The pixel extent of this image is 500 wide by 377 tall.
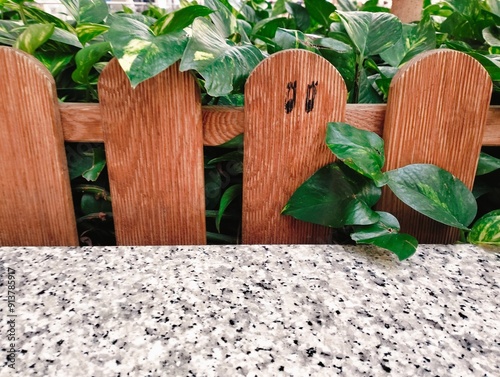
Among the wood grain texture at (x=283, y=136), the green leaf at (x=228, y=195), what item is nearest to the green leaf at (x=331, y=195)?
the wood grain texture at (x=283, y=136)

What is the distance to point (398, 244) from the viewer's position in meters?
0.64

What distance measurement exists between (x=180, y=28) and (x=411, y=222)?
549mm

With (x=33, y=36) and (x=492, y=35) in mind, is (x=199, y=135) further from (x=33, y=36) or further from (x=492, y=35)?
(x=492, y=35)

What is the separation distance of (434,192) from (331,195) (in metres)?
0.18

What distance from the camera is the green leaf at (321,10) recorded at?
0.90 meters

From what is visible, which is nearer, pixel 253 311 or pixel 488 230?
pixel 253 311

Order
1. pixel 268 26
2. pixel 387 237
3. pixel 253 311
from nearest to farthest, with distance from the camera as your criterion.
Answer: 1. pixel 253 311
2. pixel 387 237
3. pixel 268 26

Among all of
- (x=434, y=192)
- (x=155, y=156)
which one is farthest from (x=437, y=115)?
(x=155, y=156)

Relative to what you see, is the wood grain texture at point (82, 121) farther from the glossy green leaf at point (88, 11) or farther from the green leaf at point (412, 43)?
the green leaf at point (412, 43)

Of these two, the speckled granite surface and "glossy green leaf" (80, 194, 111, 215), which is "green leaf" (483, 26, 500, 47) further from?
"glossy green leaf" (80, 194, 111, 215)

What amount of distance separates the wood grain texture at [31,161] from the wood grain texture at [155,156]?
89 mm

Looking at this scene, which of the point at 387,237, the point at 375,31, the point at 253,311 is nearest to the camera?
the point at 253,311

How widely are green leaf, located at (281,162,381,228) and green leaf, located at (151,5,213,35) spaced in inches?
12.9

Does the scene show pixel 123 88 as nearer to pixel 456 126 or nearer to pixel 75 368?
pixel 75 368
